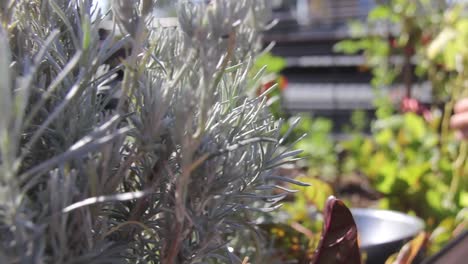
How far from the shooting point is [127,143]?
0.64m

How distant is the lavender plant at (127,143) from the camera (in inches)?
17.4

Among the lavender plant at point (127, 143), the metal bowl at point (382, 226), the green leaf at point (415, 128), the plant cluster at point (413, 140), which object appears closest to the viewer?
the lavender plant at point (127, 143)

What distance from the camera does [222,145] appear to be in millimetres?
554

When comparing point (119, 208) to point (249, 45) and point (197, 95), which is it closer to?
point (197, 95)

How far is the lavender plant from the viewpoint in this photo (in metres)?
0.44

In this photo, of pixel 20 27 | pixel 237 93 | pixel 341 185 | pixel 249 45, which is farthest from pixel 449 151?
pixel 20 27

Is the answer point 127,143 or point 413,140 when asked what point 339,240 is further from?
point 413,140

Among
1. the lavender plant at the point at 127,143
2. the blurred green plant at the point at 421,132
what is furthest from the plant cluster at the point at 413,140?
the lavender plant at the point at 127,143

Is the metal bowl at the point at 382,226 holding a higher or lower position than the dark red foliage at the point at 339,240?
lower

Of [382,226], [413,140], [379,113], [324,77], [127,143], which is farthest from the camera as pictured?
[324,77]

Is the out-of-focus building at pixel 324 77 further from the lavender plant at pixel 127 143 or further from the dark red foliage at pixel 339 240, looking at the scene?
the lavender plant at pixel 127 143

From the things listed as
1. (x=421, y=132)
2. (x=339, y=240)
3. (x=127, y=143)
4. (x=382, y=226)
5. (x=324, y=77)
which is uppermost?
(x=127, y=143)

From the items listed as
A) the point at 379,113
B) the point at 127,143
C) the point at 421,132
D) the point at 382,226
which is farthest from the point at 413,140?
the point at 127,143

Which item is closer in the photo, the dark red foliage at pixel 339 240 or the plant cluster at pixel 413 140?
the dark red foliage at pixel 339 240
